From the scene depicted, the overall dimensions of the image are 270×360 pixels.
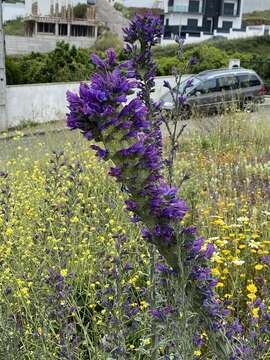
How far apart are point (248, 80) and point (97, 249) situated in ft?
66.5

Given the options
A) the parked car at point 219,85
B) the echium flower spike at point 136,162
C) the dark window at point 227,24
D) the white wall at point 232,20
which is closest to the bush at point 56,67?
the parked car at point 219,85

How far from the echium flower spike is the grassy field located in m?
0.39

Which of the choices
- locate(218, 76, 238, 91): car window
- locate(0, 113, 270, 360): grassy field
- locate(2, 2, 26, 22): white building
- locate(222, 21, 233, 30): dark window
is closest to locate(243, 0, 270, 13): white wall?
locate(222, 21, 233, 30): dark window

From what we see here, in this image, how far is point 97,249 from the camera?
14.0 feet

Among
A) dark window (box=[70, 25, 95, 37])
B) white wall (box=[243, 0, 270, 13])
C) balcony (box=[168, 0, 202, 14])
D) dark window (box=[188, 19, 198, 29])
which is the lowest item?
dark window (box=[70, 25, 95, 37])

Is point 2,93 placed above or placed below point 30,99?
above

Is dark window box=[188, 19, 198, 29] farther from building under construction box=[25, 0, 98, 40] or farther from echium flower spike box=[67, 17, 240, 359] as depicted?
echium flower spike box=[67, 17, 240, 359]

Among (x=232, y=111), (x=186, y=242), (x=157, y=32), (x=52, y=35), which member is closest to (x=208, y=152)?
(x=232, y=111)

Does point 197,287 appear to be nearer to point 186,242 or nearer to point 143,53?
point 186,242

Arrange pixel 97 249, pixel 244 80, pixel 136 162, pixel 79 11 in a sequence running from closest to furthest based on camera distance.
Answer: pixel 136 162 < pixel 97 249 < pixel 244 80 < pixel 79 11

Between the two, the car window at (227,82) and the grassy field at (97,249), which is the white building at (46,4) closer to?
the car window at (227,82)

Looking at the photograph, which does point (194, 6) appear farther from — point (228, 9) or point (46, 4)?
point (46, 4)

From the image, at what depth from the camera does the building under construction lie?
64.6m

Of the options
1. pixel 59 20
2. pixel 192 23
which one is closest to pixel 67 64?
pixel 59 20
